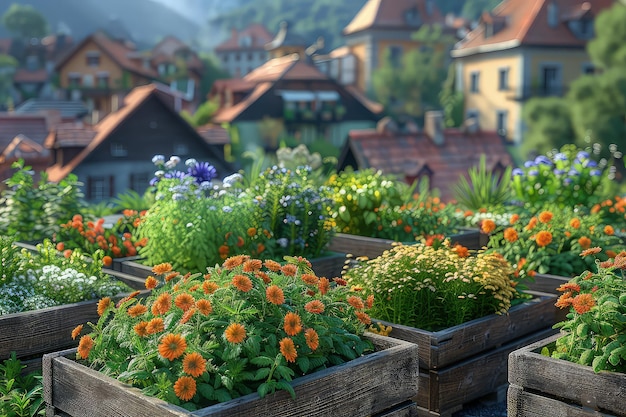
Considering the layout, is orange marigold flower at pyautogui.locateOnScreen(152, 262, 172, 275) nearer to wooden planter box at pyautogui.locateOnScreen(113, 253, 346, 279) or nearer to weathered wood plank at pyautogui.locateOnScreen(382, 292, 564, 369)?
weathered wood plank at pyautogui.locateOnScreen(382, 292, 564, 369)

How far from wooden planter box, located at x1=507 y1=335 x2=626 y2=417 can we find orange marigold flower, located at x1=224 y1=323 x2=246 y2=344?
1444 mm

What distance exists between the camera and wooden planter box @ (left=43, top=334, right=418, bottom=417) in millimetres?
3357

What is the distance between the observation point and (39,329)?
15.5 ft

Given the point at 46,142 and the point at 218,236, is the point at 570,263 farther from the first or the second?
the point at 46,142

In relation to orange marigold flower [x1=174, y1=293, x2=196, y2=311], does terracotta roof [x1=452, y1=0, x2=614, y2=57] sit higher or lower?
Result: higher

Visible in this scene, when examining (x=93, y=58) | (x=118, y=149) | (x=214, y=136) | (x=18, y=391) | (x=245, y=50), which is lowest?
(x=18, y=391)

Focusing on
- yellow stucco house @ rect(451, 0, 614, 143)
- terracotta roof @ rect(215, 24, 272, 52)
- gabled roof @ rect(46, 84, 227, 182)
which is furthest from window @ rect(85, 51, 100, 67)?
gabled roof @ rect(46, 84, 227, 182)

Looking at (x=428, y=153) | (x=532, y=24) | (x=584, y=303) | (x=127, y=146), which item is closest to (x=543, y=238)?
(x=584, y=303)

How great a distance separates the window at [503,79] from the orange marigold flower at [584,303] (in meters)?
42.3

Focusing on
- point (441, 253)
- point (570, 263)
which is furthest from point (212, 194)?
point (570, 263)

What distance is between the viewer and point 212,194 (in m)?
6.69

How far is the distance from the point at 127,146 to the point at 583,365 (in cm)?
2940

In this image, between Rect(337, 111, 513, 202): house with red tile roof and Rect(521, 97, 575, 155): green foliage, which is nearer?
Rect(337, 111, 513, 202): house with red tile roof

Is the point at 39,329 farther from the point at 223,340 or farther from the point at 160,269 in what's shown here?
the point at 223,340
